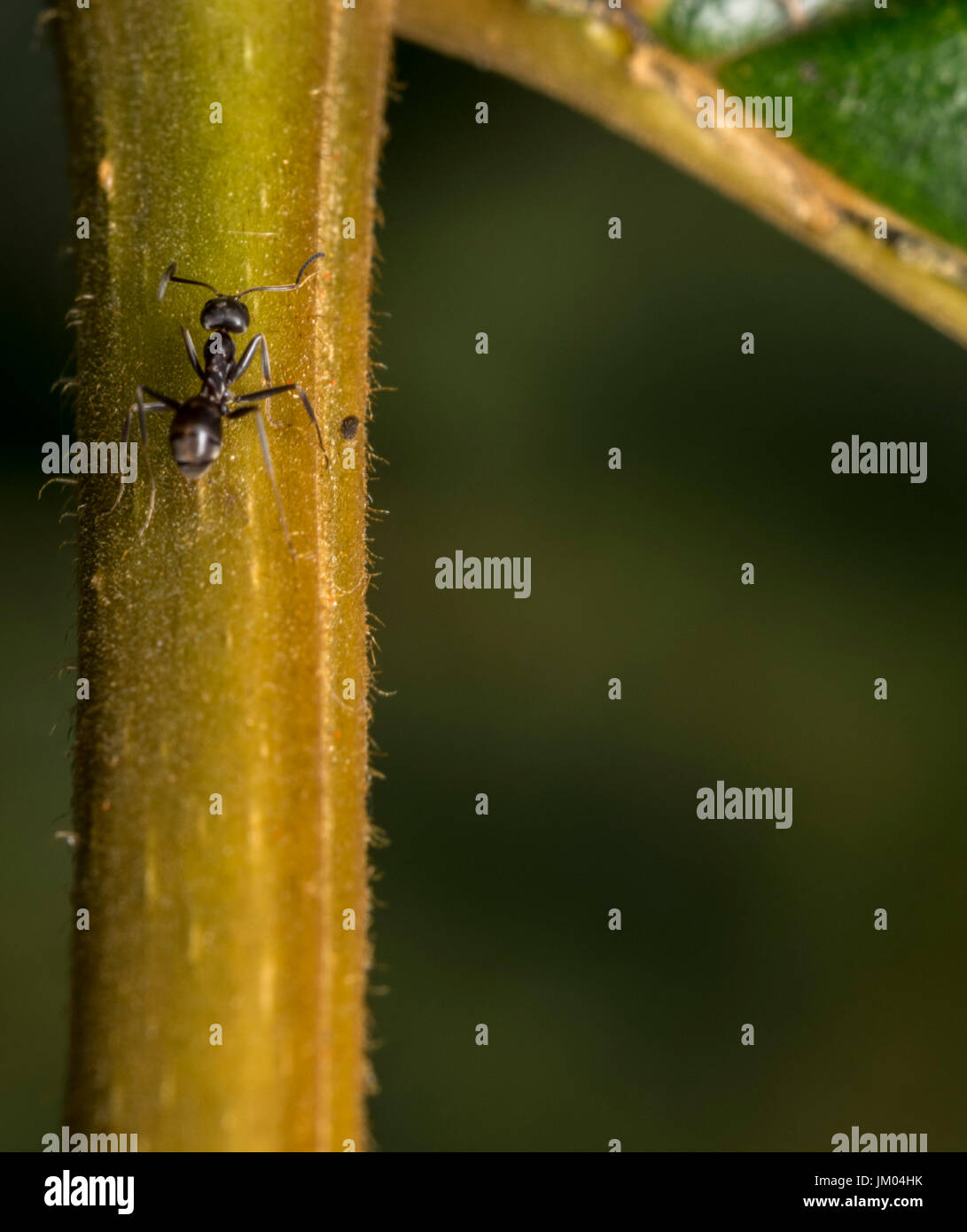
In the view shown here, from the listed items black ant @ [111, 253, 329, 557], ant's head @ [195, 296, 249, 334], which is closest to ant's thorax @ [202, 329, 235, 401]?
black ant @ [111, 253, 329, 557]

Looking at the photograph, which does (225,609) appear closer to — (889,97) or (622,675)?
(889,97)

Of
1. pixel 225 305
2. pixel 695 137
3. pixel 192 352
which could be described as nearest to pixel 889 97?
pixel 695 137

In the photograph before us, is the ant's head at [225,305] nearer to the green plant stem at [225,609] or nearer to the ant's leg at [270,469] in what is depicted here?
the green plant stem at [225,609]

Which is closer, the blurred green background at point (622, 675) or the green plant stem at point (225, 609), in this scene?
the green plant stem at point (225, 609)

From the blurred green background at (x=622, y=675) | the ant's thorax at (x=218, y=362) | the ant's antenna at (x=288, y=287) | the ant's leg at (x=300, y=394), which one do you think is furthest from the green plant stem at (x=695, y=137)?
the blurred green background at (x=622, y=675)

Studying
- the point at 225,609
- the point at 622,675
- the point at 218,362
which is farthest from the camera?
the point at 622,675

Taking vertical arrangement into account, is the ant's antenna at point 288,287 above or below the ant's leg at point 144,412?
above

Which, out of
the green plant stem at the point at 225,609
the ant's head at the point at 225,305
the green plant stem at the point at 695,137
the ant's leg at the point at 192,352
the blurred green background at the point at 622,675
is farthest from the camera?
the blurred green background at the point at 622,675
